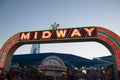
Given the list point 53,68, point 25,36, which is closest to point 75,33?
point 53,68

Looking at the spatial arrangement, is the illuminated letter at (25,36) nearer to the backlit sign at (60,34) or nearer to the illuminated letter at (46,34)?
the backlit sign at (60,34)

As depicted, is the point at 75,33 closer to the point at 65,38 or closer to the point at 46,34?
the point at 65,38

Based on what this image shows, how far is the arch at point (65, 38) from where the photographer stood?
13320 mm

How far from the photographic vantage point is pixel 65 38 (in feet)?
48.9

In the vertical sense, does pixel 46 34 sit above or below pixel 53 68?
above

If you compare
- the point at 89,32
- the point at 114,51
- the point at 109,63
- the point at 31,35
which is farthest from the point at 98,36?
the point at 109,63

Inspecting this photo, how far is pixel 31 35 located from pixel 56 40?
2.87m

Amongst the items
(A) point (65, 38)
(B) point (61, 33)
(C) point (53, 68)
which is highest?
(B) point (61, 33)

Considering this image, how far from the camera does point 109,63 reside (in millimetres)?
21688

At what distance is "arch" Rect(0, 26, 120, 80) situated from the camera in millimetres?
13320

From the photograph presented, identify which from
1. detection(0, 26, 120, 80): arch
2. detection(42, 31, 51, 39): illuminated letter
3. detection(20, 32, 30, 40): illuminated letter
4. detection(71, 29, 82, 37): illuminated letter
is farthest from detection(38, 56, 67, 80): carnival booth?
detection(71, 29, 82, 37): illuminated letter

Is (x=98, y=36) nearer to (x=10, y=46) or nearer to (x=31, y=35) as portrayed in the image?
(x=31, y=35)

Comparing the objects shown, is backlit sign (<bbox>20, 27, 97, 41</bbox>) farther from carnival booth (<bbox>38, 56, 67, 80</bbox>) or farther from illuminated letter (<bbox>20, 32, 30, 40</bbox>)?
carnival booth (<bbox>38, 56, 67, 80</bbox>)

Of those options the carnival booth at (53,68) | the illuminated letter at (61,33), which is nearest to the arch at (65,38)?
the illuminated letter at (61,33)
